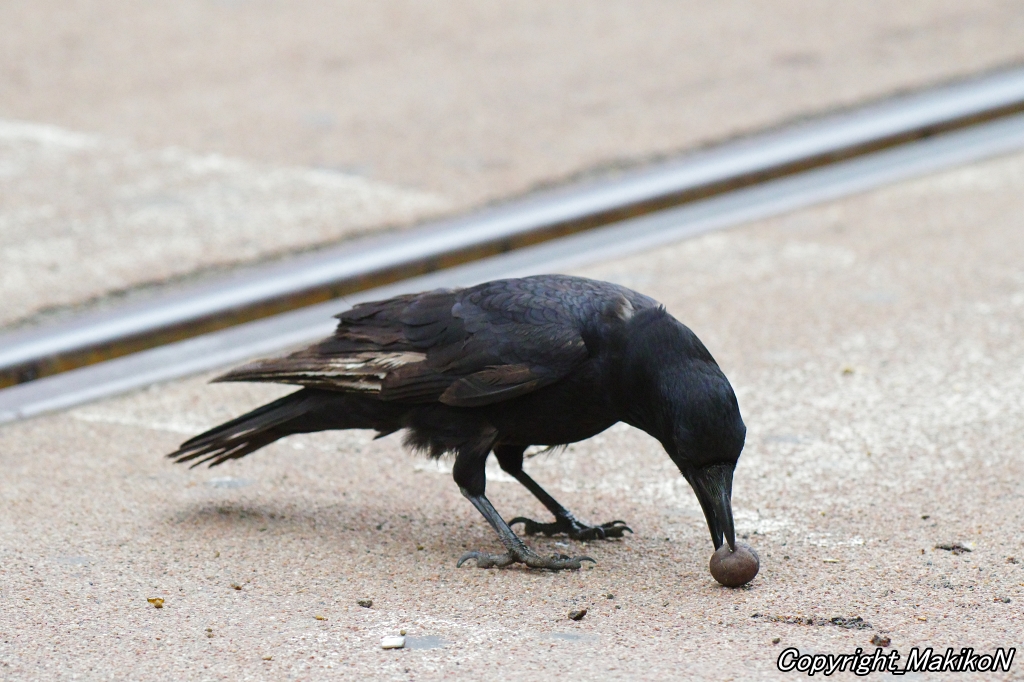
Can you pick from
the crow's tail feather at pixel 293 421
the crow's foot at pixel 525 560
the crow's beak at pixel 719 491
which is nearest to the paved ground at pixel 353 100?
the crow's tail feather at pixel 293 421

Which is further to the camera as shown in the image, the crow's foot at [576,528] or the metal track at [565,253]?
the metal track at [565,253]

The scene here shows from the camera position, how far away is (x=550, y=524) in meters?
4.63

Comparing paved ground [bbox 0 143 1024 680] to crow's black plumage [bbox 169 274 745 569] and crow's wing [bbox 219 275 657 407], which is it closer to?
crow's black plumage [bbox 169 274 745 569]

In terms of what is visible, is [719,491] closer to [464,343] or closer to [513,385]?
[513,385]

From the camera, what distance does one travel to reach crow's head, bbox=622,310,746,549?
3975mm

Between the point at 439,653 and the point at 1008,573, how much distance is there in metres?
1.67

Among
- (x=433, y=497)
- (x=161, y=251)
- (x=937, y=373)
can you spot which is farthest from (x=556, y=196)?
(x=433, y=497)

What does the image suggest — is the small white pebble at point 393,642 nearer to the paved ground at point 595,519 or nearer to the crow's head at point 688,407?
the paved ground at point 595,519

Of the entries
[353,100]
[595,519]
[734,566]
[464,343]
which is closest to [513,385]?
[464,343]

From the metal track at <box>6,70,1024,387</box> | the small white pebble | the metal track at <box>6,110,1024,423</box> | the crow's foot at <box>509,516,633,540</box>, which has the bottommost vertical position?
the crow's foot at <box>509,516,633,540</box>

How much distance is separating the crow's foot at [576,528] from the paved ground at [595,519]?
0.05 meters

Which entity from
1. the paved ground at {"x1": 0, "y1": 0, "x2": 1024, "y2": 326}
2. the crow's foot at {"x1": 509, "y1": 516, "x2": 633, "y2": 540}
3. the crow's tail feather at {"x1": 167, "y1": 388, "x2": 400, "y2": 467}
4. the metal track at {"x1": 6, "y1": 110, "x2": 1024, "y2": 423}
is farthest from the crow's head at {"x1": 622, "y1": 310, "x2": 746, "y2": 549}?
the paved ground at {"x1": 0, "y1": 0, "x2": 1024, "y2": 326}

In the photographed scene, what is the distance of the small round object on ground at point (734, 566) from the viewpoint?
4.05 meters

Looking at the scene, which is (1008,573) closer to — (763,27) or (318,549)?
(318,549)
